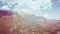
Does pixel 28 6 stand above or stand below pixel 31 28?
above

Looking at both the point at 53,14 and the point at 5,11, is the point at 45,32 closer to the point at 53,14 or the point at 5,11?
the point at 53,14

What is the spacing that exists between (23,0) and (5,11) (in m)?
0.22

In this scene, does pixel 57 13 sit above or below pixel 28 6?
below

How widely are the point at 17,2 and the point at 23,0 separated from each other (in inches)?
2.6

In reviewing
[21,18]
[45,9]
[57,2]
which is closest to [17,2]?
[21,18]

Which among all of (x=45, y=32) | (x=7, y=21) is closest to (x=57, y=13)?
(x=45, y=32)

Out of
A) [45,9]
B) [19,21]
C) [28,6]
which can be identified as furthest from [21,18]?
[45,9]

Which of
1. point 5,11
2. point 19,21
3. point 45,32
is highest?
point 5,11

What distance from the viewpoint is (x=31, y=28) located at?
1.43 metres

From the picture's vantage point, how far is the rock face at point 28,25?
143cm

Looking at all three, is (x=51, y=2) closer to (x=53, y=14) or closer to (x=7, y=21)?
A: (x=53, y=14)

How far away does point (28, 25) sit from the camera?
1438mm

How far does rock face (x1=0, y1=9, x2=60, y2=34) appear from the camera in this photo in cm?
143

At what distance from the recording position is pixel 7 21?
1.46 meters
